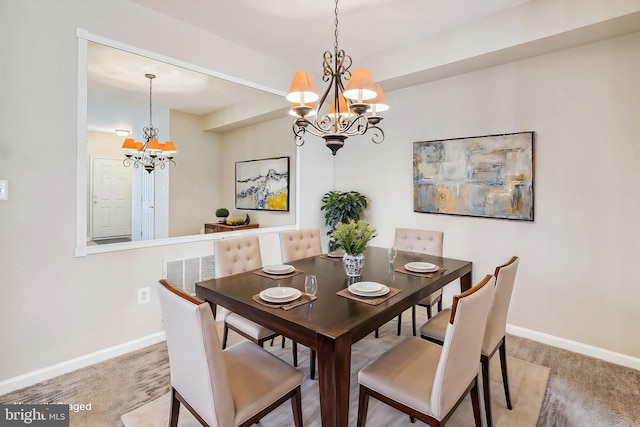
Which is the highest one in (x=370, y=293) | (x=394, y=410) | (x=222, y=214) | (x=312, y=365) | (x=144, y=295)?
(x=222, y=214)

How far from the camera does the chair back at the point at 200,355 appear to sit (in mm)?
1199

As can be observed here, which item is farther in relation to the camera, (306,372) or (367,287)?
(306,372)

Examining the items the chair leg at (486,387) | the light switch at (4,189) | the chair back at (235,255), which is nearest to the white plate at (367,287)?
the chair leg at (486,387)

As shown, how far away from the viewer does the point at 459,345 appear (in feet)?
4.37

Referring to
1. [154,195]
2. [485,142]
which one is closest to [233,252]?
[154,195]

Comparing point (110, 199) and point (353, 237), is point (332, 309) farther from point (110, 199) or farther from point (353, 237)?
point (110, 199)

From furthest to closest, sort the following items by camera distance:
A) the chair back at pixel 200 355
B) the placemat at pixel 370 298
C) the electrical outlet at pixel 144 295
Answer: the electrical outlet at pixel 144 295
the placemat at pixel 370 298
the chair back at pixel 200 355

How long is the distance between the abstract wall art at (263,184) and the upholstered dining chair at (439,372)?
95.7 inches

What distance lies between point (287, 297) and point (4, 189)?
200 centimetres

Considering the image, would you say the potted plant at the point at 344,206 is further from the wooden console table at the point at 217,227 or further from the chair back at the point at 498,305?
the chair back at the point at 498,305

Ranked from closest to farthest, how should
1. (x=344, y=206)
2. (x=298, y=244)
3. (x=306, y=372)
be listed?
(x=306, y=372), (x=298, y=244), (x=344, y=206)

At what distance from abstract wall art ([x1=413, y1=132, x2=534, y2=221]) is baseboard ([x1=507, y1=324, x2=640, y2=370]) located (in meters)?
1.06

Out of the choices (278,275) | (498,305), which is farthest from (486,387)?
(278,275)

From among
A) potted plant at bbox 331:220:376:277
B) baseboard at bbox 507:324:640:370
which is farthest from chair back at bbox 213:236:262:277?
baseboard at bbox 507:324:640:370
